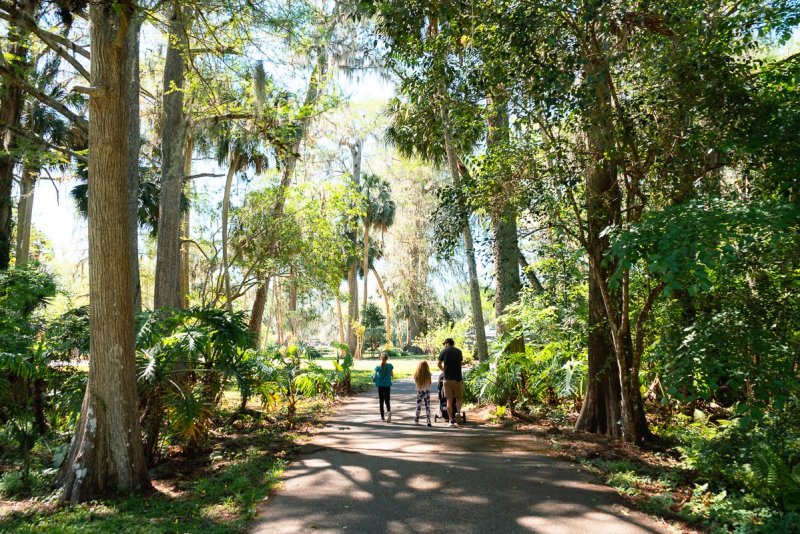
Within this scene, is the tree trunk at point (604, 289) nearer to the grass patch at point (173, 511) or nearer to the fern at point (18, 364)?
the grass patch at point (173, 511)

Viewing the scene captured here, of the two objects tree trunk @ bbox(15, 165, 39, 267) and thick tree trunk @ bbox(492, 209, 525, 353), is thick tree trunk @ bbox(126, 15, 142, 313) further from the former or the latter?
tree trunk @ bbox(15, 165, 39, 267)

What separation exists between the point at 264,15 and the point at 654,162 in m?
7.06

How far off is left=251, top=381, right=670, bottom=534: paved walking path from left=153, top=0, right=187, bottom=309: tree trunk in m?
6.09

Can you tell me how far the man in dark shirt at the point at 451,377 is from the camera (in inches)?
481

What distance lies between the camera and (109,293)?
6.71 meters

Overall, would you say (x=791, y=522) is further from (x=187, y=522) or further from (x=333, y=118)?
(x=333, y=118)

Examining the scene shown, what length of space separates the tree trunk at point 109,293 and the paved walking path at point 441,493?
6.28 feet

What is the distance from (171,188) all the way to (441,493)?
10.5 metres

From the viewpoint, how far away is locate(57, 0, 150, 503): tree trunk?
21.5 feet

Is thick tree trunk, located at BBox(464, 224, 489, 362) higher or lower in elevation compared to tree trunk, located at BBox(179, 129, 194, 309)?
lower

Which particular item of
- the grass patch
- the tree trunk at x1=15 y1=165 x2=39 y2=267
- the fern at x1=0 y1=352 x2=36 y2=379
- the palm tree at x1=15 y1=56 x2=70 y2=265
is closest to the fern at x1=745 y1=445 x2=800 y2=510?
the grass patch

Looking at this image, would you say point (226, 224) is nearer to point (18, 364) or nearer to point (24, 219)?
point (18, 364)

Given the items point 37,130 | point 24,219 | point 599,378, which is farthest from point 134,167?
point 24,219

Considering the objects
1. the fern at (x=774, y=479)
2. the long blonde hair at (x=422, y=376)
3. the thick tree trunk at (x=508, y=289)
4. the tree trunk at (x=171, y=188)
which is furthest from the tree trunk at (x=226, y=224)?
the fern at (x=774, y=479)
